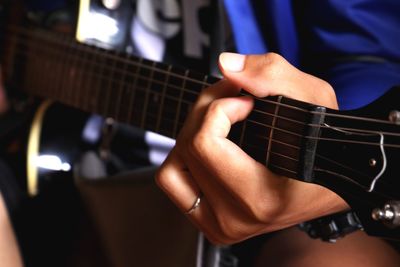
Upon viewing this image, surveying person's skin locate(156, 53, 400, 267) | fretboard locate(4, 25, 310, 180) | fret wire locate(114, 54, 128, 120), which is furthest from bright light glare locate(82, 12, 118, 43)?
person's skin locate(156, 53, 400, 267)

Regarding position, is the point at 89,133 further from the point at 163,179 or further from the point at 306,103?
the point at 306,103

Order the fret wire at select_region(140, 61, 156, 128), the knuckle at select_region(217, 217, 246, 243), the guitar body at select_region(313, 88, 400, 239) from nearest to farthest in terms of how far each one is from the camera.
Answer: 1. the guitar body at select_region(313, 88, 400, 239)
2. the knuckle at select_region(217, 217, 246, 243)
3. the fret wire at select_region(140, 61, 156, 128)

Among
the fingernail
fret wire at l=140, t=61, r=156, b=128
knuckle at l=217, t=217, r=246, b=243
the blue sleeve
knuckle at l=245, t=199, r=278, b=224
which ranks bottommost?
knuckle at l=217, t=217, r=246, b=243

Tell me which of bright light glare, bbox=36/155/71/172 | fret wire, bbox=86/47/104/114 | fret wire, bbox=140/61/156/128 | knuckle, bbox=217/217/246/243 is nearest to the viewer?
knuckle, bbox=217/217/246/243

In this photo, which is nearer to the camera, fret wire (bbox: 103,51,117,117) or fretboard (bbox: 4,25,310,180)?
fretboard (bbox: 4,25,310,180)

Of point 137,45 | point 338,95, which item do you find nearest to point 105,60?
point 137,45

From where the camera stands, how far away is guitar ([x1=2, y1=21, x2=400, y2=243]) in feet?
1.37

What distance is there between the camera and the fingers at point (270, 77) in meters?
0.49

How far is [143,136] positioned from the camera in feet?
2.81

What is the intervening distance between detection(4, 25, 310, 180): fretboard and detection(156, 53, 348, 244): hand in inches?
0.7

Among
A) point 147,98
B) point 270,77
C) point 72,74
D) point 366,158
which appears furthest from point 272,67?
point 72,74

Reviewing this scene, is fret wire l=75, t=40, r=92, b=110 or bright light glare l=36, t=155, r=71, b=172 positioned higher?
fret wire l=75, t=40, r=92, b=110

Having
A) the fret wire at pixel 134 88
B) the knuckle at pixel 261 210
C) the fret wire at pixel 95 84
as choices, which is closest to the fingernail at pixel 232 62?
the knuckle at pixel 261 210

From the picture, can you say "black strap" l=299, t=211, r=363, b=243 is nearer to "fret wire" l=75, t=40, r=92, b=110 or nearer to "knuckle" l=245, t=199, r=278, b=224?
"knuckle" l=245, t=199, r=278, b=224
